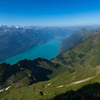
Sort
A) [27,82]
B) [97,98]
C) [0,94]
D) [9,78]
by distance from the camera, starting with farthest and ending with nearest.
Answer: [9,78], [27,82], [0,94], [97,98]

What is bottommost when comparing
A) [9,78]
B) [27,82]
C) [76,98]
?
[27,82]

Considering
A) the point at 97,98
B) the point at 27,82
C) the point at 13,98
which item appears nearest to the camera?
the point at 97,98

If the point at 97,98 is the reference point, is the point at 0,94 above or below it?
below

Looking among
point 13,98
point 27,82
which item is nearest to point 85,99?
point 13,98

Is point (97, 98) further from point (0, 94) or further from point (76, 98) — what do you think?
point (0, 94)

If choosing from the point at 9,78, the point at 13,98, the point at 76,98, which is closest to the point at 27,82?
the point at 9,78

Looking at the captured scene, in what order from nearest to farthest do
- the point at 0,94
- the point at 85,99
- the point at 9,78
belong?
the point at 85,99, the point at 0,94, the point at 9,78

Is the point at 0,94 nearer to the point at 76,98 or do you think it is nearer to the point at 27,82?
the point at 27,82

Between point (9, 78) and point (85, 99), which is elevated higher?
point (85, 99)

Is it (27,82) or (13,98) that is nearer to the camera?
(13,98)
